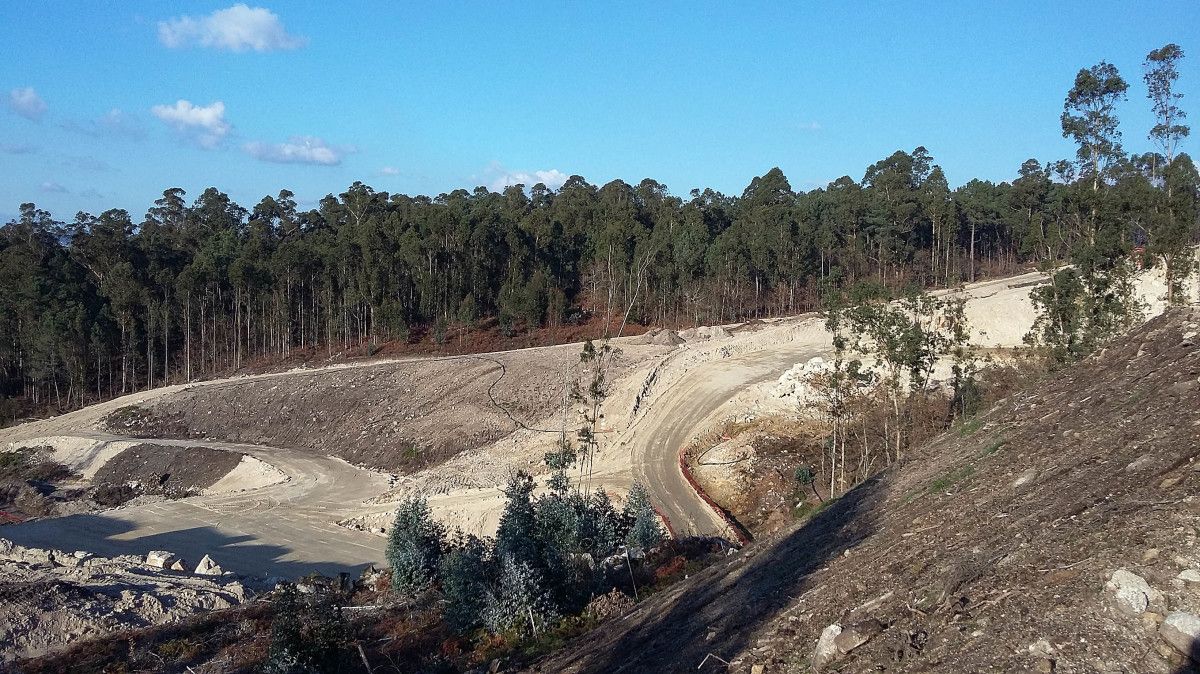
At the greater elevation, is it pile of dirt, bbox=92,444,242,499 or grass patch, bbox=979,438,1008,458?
grass patch, bbox=979,438,1008,458

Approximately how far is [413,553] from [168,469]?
3142 centimetres

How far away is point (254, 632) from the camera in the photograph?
60.6 feet

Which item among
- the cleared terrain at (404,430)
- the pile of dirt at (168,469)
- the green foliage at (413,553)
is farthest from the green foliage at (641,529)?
the pile of dirt at (168,469)

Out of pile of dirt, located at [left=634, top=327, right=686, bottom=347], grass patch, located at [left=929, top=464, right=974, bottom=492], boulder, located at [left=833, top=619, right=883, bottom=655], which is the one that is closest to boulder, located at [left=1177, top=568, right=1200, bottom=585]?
Answer: boulder, located at [left=833, top=619, right=883, bottom=655]

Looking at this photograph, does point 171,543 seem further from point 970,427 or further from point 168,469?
point 970,427

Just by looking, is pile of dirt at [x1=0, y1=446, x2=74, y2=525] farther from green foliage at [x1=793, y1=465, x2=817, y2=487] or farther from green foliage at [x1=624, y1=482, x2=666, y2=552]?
green foliage at [x1=793, y1=465, x2=817, y2=487]

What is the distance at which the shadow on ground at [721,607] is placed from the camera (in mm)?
10273

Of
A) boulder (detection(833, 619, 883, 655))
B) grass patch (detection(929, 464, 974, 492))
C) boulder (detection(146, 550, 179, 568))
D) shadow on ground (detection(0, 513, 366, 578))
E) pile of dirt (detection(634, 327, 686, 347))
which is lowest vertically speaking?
shadow on ground (detection(0, 513, 366, 578))

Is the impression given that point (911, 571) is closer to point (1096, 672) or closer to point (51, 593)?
point (1096, 672)

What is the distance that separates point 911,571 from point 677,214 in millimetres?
78538

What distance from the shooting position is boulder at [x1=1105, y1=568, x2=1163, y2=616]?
21.3ft

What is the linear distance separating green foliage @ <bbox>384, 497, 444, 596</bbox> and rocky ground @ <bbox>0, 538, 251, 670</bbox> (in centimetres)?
619

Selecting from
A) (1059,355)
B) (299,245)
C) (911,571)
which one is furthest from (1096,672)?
(299,245)

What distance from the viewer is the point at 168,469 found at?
44.7 meters
